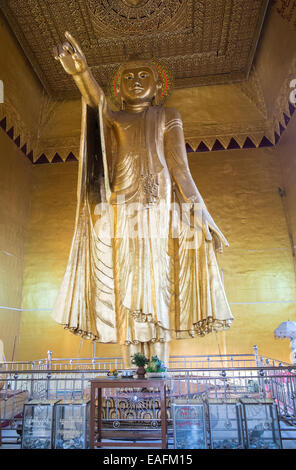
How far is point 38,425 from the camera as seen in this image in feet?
8.23

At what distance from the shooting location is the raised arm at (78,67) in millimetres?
3447

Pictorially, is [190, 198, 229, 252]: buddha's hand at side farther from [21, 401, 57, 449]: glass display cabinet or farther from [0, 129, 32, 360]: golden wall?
[0, 129, 32, 360]: golden wall

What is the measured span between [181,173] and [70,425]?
8.71 ft

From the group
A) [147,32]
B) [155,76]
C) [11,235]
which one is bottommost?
[11,235]

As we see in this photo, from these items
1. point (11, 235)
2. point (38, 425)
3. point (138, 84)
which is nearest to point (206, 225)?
point (138, 84)

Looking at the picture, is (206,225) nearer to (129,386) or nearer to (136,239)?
(136,239)

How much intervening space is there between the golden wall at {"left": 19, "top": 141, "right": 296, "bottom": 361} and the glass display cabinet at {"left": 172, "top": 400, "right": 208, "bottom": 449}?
3.58m

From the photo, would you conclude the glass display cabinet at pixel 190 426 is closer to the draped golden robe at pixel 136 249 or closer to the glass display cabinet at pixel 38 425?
the glass display cabinet at pixel 38 425

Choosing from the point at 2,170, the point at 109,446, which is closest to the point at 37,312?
the point at 2,170

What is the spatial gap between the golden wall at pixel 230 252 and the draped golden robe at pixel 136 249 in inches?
99.9

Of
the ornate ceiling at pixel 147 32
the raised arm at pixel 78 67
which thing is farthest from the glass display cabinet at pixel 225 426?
the ornate ceiling at pixel 147 32

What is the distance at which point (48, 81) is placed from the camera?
7.26m

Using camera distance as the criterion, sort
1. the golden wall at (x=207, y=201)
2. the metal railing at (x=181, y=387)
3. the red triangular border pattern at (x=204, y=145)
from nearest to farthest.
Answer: the metal railing at (x=181, y=387) → the golden wall at (x=207, y=201) → the red triangular border pattern at (x=204, y=145)
